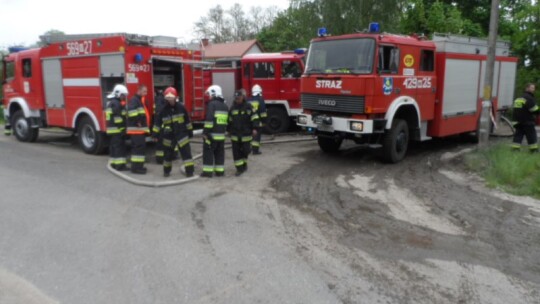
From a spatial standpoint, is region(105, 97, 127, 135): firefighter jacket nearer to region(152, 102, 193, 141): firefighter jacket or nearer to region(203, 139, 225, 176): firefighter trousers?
region(152, 102, 193, 141): firefighter jacket

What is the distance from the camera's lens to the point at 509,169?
7.86 meters

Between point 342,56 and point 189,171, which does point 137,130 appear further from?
point 342,56

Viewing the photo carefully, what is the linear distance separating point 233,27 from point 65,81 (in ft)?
147

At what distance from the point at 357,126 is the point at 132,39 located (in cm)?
505

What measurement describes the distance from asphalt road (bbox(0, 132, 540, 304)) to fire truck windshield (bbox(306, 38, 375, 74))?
2.04 m

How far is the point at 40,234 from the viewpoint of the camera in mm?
5250

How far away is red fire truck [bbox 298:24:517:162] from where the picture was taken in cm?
860

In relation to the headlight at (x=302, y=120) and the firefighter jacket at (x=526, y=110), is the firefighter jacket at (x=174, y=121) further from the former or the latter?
the firefighter jacket at (x=526, y=110)

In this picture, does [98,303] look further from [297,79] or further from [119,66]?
[297,79]

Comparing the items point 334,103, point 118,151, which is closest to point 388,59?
point 334,103

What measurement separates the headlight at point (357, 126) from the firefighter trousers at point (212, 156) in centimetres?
249

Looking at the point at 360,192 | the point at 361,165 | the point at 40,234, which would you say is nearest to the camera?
the point at 40,234

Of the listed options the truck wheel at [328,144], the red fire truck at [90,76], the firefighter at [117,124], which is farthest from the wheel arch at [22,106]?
the truck wheel at [328,144]

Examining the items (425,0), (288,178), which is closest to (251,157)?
(288,178)
